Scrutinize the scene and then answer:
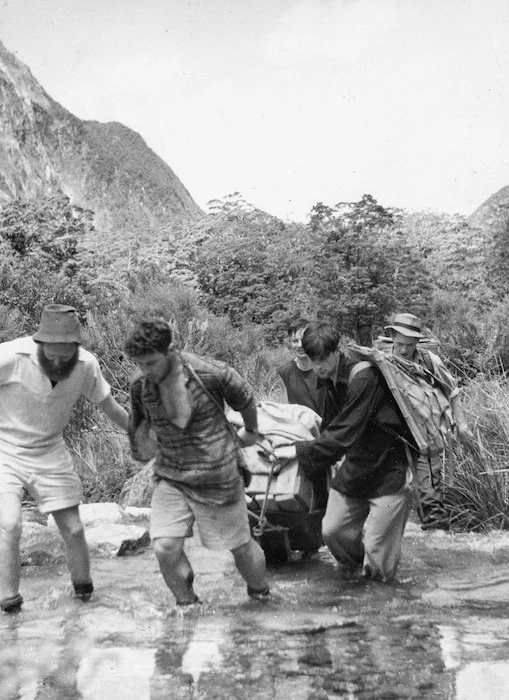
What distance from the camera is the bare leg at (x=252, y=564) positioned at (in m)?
5.32

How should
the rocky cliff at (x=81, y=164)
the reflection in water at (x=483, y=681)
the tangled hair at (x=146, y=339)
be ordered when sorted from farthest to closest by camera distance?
the rocky cliff at (x=81, y=164) → the tangled hair at (x=146, y=339) → the reflection in water at (x=483, y=681)

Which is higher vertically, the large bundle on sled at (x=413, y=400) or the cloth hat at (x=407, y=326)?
the cloth hat at (x=407, y=326)

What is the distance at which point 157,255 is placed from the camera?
2641 cm

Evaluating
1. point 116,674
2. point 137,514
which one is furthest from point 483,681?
point 137,514

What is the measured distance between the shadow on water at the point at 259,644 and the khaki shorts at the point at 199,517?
1.59ft

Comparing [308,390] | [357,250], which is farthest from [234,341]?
[308,390]

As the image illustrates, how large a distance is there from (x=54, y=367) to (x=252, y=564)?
1.58 metres

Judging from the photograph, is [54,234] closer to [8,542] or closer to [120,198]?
[8,542]

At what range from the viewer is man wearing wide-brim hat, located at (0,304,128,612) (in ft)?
17.3

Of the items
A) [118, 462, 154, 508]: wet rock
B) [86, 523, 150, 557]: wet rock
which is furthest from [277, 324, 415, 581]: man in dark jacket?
[118, 462, 154, 508]: wet rock

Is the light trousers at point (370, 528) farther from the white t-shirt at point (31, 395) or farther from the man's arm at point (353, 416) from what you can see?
the white t-shirt at point (31, 395)

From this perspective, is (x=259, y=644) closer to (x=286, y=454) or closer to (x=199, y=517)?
(x=199, y=517)

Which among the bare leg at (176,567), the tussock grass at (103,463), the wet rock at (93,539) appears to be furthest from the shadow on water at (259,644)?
the tussock grass at (103,463)

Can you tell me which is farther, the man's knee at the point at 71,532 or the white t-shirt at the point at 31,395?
the man's knee at the point at 71,532
